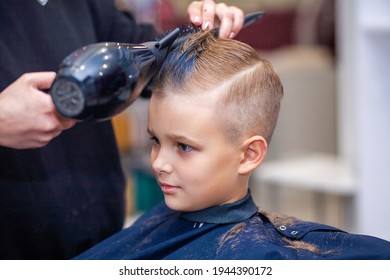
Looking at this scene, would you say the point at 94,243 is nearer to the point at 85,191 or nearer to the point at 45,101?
the point at 85,191

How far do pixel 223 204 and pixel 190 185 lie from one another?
8 centimetres

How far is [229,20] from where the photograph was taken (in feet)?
3.67

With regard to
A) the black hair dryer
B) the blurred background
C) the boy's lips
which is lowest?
the blurred background

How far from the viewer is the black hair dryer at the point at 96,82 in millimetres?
765

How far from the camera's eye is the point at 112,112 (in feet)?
2.70

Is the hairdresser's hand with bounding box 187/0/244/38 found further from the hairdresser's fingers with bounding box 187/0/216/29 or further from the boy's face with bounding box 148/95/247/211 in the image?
the boy's face with bounding box 148/95/247/211

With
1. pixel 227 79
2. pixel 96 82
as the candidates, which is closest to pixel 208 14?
pixel 227 79

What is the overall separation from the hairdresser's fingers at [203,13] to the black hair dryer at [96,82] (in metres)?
0.28

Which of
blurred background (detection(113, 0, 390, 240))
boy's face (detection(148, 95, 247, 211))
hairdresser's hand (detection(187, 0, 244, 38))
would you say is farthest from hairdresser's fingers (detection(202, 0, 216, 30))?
blurred background (detection(113, 0, 390, 240))

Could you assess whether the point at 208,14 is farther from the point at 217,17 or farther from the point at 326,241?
the point at 326,241

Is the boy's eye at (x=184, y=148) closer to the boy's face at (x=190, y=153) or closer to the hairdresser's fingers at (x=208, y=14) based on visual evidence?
the boy's face at (x=190, y=153)

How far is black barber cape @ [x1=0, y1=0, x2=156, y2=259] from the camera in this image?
106 cm
